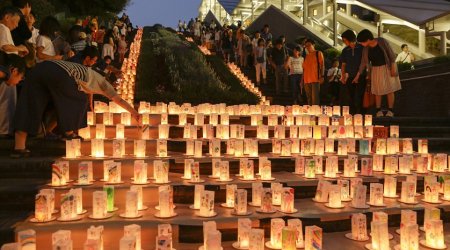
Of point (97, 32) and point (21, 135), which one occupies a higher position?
point (97, 32)

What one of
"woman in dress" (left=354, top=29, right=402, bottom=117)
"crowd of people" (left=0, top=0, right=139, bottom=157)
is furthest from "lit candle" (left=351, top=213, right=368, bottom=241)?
"woman in dress" (left=354, top=29, right=402, bottom=117)

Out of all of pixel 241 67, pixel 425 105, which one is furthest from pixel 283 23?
pixel 425 105

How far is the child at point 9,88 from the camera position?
3908mm

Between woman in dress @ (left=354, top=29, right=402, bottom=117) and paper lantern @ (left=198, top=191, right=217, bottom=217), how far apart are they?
4.22 meters

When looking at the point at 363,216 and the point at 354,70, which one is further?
the point at 354,70

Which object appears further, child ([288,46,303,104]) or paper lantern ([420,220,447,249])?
child ([288,46,303,104])

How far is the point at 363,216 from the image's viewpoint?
2.91 m

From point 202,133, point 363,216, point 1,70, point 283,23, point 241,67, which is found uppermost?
point 283,23

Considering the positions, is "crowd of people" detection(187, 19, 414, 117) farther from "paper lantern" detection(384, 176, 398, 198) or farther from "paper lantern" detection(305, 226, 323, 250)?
"paper lantern" detection(305, 226, 323, 250)

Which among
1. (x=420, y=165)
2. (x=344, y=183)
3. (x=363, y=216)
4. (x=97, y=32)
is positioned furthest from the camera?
(x=97, y=32)

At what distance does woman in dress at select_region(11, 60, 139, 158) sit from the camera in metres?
3.82

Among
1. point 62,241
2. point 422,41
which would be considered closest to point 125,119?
point 62,241

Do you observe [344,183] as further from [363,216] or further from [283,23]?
[283,23]

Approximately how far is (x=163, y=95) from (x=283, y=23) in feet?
43.2
